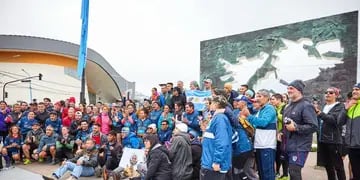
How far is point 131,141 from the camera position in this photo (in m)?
8.04

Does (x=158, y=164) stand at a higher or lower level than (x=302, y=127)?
lower

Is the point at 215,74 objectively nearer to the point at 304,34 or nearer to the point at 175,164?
the point at 304,34

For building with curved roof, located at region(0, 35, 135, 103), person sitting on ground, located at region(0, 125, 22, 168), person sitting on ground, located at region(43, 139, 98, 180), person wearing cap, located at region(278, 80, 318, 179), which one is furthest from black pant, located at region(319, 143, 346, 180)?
building with curved roof, located at region(0, 35, 135, 103)

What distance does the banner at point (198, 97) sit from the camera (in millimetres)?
8741

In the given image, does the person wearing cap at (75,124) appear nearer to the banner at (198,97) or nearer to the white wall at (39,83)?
the banner at (198,97)

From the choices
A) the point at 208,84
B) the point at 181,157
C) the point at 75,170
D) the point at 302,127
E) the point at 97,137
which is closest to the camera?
the point at 302,127

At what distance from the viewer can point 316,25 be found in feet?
51.2

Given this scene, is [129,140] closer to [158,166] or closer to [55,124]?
[158,166]

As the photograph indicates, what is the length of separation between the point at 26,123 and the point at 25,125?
0.21ft

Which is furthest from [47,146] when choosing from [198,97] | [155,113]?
[198,97]

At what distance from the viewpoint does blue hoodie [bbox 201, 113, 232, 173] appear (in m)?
4.52

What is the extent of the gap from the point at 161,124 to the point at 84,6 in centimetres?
679

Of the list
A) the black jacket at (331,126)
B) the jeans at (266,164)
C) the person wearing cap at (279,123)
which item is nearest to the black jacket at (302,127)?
the jeans at (266,164)

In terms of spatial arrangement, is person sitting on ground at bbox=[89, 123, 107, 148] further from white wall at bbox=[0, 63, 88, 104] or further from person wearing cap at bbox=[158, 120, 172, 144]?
white wall at bbox=[0, 63, 88, 104]
